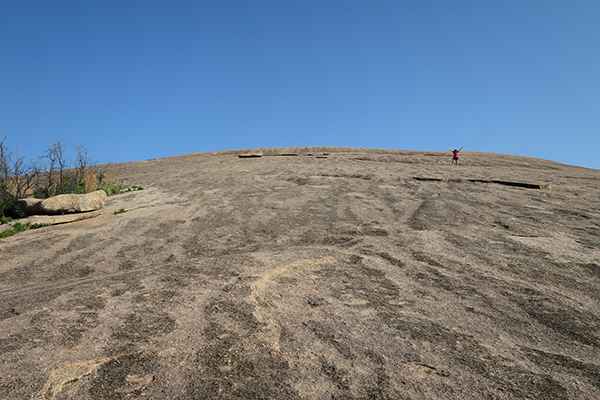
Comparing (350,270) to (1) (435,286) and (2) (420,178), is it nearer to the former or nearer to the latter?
(1) (435,286)

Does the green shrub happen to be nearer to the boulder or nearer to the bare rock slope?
the boulder

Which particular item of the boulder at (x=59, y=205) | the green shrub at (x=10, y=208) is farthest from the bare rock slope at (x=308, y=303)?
the green shrub at (x=10, y=208)

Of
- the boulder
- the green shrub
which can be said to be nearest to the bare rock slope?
the boulder

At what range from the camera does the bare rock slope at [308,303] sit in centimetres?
214

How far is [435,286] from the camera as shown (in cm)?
357

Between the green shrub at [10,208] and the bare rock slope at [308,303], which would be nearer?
the bare rock slope at [308,303]

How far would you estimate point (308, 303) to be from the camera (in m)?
3.11

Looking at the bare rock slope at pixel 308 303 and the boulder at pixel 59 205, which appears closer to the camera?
the bare rock slope at pixel 308 303

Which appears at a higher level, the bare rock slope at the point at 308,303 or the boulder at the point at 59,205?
the boulder at the point at 59,205

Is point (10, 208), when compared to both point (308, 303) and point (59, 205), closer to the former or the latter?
point (59, 205)

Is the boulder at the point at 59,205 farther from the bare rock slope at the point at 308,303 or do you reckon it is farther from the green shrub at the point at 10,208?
the bare rock slope at the point at 308,303

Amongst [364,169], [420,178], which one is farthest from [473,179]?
[364,169]

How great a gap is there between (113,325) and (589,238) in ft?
18.5

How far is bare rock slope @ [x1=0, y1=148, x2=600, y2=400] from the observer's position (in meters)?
2.14
